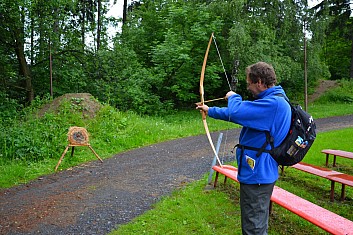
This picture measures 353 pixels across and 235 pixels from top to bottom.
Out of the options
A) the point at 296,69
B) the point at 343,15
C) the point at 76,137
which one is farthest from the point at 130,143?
the point at 343,15

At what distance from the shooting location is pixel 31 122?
8.95 metres

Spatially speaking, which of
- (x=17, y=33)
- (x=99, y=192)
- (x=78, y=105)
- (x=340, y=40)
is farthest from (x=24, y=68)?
(x=340, y=40)

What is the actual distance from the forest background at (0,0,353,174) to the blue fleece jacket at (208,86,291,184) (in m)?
7.14

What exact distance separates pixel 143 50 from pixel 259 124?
14557mm

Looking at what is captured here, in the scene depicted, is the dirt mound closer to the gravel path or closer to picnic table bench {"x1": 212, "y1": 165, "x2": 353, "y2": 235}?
the gravel path

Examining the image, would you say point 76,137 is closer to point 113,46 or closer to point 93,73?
point 93,73

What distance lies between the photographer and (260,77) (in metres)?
2.59

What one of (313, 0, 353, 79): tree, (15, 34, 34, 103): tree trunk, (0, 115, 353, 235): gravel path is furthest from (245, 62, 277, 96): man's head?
(313, 0, 353, 79): tree

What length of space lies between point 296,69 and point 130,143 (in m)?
9.15

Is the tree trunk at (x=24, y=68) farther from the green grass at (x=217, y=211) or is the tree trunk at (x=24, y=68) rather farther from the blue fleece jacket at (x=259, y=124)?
the blue fleece jacket at (x=259, y=124)

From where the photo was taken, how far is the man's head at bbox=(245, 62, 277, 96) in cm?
258

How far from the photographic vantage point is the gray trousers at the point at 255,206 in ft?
8.41

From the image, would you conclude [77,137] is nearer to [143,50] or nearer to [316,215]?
[316,215]

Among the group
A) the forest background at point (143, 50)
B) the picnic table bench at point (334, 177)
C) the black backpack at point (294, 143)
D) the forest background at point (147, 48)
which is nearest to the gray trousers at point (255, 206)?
the black backpack at point (294, 143)
